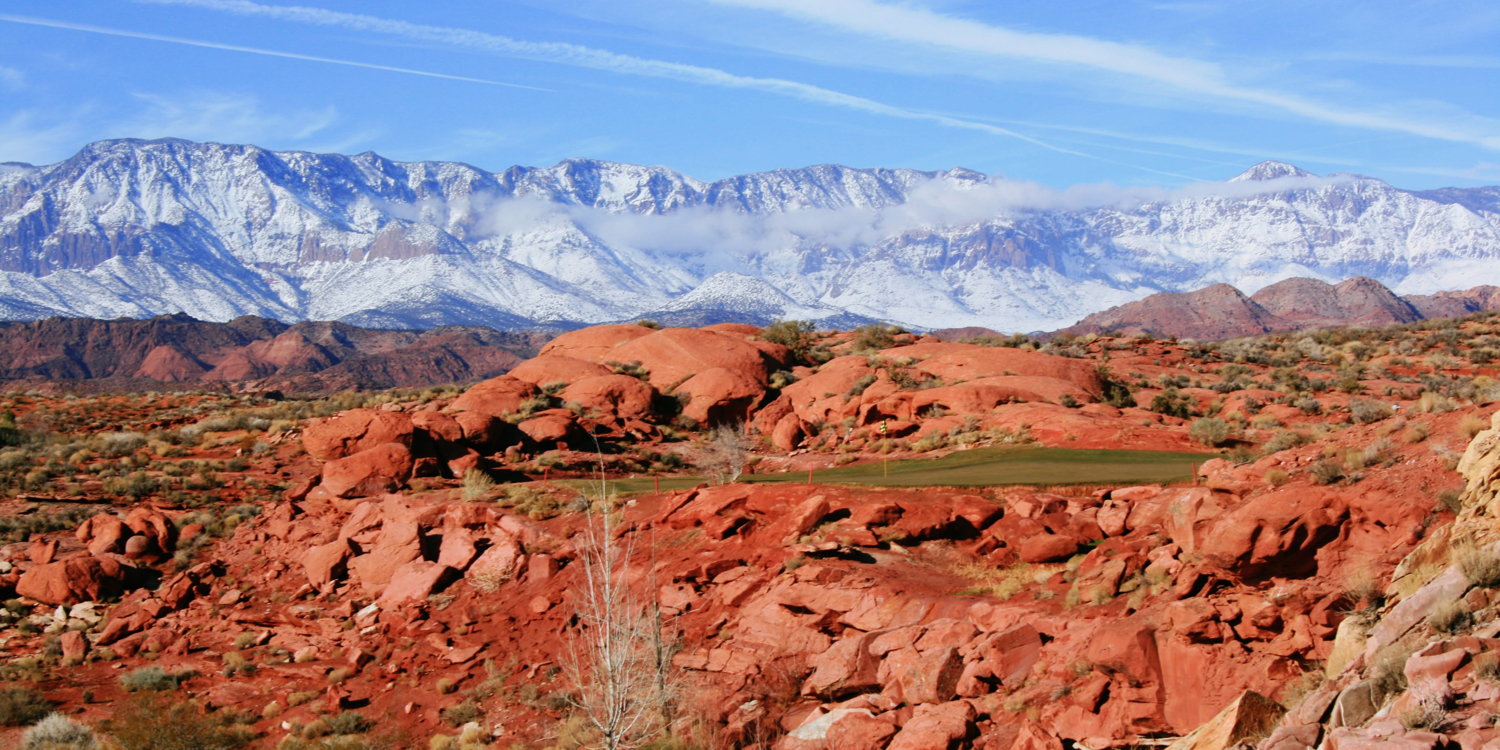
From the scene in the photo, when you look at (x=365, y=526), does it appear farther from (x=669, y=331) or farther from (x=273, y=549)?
(x=669, y=331)

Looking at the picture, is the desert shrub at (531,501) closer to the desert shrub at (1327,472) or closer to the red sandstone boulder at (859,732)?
the red sandstone boulder at (859,732)

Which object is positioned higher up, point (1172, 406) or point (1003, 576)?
point (1172, 406)

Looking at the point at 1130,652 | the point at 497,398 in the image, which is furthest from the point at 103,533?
the point at 1130,652

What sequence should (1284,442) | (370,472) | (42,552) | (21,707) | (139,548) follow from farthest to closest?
(370,472) → (139,548) → (42,552) → (1284,442) → (21,707)

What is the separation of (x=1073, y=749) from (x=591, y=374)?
30629 mm

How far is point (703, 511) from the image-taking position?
19.9 metres

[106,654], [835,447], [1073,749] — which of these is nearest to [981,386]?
[835,447]

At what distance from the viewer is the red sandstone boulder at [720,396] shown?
120ft

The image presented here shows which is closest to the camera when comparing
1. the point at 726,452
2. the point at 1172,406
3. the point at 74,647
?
the point at 74,647

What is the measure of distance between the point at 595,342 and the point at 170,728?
111ft

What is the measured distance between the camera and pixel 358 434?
93.9ft

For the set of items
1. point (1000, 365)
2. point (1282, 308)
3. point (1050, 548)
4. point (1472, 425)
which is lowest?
point (1050, 548)

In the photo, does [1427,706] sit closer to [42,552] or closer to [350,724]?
[350,724]

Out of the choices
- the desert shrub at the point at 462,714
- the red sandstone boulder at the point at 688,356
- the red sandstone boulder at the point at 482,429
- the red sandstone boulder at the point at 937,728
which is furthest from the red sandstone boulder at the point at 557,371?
the red sandstone boulder at the point at 937,728
